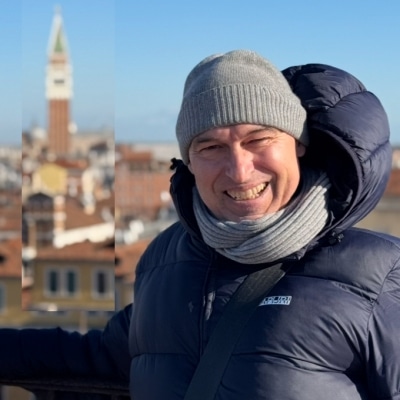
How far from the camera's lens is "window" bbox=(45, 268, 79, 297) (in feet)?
47.4

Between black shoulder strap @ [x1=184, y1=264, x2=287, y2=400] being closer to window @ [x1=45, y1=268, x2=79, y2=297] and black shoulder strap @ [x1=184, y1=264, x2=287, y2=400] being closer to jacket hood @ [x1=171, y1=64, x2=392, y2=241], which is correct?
jacket hood @ [x1=171, y1=64, x2=392, y2=241]

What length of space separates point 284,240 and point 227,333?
7 cm

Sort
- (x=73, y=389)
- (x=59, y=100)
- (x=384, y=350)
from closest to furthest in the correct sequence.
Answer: (x=384, y=350) < (x=73, y=389) < (x=59, y=100)

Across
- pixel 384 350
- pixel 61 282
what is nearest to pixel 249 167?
pixel 384 350

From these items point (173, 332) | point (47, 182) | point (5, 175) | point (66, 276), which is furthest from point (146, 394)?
point (5, 175)

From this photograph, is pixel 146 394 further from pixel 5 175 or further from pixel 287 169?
pixel 5 175

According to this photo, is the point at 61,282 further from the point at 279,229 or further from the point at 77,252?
the point at 279,229

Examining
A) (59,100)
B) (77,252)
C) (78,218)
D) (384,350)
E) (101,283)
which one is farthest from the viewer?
(59,100)

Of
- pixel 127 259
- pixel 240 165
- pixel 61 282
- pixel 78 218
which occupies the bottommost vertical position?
pixel 61 282

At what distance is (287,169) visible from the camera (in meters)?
0.61

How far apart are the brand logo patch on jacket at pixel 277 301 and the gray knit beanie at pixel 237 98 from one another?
0.10m

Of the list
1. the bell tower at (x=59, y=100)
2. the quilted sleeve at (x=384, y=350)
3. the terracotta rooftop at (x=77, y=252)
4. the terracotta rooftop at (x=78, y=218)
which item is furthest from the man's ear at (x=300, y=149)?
the bell tower at (x=59, y=100)

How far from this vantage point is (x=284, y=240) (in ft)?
1.96

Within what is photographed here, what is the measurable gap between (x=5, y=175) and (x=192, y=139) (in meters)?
23.4
